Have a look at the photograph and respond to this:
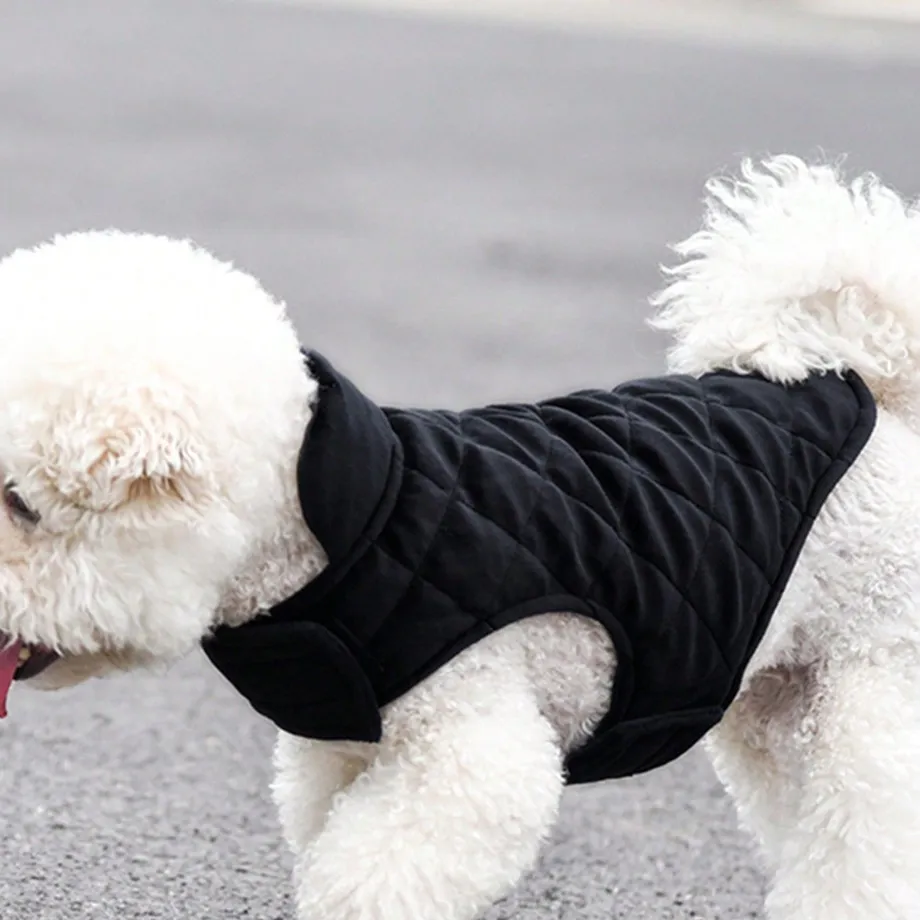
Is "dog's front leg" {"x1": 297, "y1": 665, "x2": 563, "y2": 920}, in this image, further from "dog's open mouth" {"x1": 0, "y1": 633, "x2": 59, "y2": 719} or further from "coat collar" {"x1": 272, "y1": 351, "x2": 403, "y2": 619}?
"dog's open mouth" {"x1": 0, "y1": 633, "x2": 59, "y2": 719}

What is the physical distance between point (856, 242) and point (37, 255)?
1432 mm

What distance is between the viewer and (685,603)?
2965 mm

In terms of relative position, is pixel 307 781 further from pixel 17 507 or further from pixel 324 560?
pixel 17 507

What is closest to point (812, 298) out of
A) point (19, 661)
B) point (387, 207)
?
point (19, 661)

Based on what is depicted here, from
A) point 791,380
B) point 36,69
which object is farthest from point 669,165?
point 791,380

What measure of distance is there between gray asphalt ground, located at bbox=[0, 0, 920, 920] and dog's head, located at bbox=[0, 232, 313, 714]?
49.0 inches

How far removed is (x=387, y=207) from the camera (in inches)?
427

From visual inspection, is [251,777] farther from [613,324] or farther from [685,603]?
[613,324]

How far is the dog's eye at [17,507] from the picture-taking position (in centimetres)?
261

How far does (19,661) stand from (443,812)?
620 millimetres

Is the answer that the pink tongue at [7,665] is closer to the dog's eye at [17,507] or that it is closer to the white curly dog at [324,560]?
the white curly dog at [324,560]

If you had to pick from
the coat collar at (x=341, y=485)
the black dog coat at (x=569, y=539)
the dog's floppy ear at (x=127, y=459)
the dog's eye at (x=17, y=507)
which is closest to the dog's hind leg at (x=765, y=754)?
the black dog coat at (x=569, y=539)

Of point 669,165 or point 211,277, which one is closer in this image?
point 211,277

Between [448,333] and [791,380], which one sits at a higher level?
[791,380]
